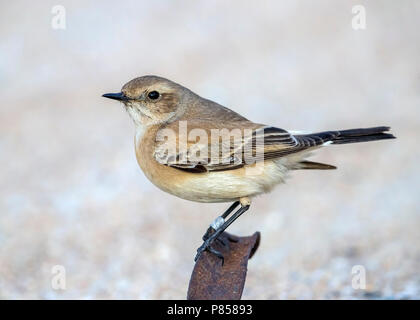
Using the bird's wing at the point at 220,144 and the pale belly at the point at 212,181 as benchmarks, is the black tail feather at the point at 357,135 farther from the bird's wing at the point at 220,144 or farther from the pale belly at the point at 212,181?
the pale belly at the point at 212,181

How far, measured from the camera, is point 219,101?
36.9 feet

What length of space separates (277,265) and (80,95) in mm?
5558

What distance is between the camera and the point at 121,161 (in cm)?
1032

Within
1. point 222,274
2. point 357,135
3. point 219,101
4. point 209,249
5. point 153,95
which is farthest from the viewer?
point 219,101

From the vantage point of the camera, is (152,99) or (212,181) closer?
(212,181)

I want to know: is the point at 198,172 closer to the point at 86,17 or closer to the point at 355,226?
the point at 355,226

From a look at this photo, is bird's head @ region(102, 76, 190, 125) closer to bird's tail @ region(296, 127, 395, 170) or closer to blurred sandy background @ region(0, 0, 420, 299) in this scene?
bird's tail @ region(296, 127, 395, 170)

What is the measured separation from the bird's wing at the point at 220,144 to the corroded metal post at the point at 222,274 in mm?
692

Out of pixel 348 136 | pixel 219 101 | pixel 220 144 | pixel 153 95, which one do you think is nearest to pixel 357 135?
pixel 348 136

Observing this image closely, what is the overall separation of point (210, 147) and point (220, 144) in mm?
91

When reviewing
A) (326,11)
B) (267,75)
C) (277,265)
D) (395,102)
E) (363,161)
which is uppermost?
(326,11)

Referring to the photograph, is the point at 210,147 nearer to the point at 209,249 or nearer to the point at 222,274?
the point at 209,249

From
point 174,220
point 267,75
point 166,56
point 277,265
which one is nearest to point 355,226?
point 277,265

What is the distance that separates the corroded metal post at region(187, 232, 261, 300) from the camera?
16.5 feet
